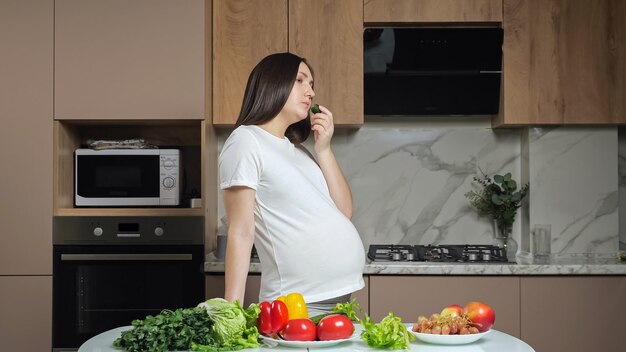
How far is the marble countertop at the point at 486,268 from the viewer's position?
3217 millimetres

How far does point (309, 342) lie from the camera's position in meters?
1.68

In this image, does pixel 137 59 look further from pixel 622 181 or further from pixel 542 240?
pixel 622 181

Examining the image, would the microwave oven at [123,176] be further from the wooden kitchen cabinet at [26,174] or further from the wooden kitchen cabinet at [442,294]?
the wooden kitchen cabinet at [442,294]

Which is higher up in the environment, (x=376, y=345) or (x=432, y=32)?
(x=432, y=32)

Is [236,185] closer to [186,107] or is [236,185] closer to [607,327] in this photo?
[186,107]

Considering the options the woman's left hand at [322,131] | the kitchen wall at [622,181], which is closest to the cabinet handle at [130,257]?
the woman's left hand at [322,131]

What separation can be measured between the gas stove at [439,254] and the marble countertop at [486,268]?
13cm

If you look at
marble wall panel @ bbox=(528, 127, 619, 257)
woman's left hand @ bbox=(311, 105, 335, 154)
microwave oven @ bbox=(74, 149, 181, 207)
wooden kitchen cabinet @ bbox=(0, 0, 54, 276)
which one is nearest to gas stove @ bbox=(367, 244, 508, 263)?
marble wall panel @ bbox=(528, 127, 619, 257)

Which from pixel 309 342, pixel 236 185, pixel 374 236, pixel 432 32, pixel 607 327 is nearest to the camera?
pixel 309 342

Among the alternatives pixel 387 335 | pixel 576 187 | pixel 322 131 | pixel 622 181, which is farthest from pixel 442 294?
pixel 387 335

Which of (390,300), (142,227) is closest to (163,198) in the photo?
(142,227)

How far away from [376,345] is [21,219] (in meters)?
2.17

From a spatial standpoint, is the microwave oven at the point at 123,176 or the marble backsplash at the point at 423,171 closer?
the microwave oven at the point at 123,176

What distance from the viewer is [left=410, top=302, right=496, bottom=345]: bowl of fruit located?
68.3 inches
